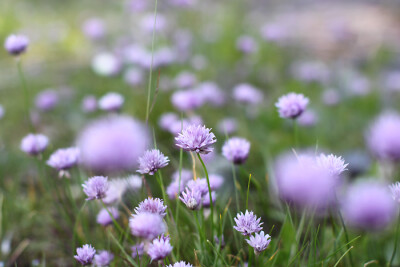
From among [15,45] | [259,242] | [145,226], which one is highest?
[15,45]

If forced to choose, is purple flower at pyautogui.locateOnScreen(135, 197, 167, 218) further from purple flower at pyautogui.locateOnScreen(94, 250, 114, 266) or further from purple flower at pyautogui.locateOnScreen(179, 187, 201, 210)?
purple flower at pyautogui.locateOnScreen(94, 250, 114, 266)

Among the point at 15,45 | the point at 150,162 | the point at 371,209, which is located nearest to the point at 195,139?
the point at 150,162

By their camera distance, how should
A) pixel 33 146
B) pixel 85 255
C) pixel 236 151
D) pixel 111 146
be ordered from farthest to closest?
1. pixel 33 146
2. pixel 236 151
3. pixel 85 255
4. pixel 111 146

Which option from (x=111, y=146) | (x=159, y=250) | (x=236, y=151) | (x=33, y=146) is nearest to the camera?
(x=111, y=146)

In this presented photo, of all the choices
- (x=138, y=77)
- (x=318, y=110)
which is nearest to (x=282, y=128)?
(x=318, y=110)

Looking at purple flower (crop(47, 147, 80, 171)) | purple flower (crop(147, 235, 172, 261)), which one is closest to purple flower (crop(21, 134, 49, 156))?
purple flower (crop(47, 147, 80, 171))

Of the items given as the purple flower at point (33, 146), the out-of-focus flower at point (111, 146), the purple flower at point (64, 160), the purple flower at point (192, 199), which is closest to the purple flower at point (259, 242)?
the purple flower at point (192, 199)

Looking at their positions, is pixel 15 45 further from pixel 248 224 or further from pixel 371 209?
pixel 371 209

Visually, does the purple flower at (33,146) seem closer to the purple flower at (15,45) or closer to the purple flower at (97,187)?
the purple flower at (15,45)
